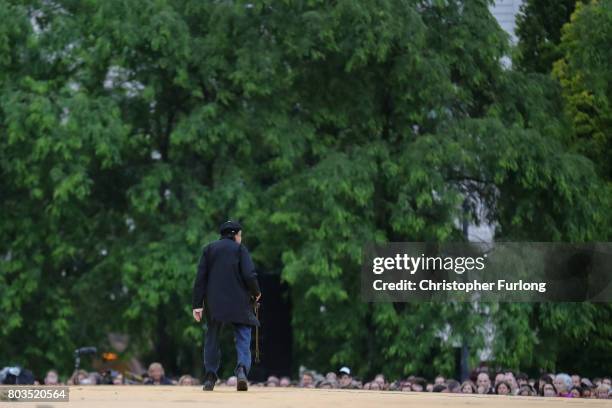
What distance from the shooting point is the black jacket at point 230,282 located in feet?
57.6

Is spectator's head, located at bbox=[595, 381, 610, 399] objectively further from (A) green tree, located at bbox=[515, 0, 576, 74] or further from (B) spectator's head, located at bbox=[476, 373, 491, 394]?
(A) green tree, located at bbox=[515, 0, 576, 74]

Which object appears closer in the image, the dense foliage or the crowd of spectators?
the crowd of spectators

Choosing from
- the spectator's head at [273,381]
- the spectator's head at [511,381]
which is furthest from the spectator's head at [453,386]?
the spectator's head at [273,381]

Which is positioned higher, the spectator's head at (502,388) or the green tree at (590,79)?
the green tree at (590,79)

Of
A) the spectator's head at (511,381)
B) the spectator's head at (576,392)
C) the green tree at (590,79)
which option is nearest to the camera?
the spectator's head at (576,392)

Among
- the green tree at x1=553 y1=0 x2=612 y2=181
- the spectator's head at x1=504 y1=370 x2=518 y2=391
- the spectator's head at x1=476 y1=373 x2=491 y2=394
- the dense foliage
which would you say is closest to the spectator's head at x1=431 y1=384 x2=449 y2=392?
the spectator's head at x1=476 y1=373 x2=491 y2=394

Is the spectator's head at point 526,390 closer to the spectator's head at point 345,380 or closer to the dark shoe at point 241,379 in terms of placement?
the spectator's head at point 345,380

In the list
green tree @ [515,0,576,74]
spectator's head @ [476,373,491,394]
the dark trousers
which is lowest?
spectator's head @ [476,373,491,394]

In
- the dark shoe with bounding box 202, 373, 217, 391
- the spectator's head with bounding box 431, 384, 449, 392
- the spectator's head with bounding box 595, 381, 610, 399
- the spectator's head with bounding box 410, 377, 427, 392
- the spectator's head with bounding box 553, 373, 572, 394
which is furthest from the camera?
the spectator's head with bounding box 410, 377, 427, 392

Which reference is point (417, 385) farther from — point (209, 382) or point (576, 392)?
point (209, 382)

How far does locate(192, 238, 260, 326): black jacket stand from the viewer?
17547 millimetres

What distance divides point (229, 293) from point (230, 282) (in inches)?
4.3

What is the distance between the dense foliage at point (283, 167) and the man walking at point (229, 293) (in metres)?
14.6

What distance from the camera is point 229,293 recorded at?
57.7 feet
